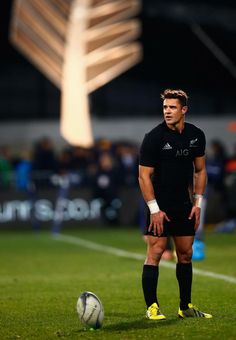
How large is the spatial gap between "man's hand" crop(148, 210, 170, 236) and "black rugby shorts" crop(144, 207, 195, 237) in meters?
0.08

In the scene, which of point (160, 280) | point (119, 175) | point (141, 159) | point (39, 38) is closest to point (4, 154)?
point (119, 175)

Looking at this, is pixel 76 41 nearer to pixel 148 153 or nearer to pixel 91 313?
pixel 148 153

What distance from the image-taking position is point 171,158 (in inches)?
401

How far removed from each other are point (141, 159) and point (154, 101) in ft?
89.2

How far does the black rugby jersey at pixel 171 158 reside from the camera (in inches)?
399

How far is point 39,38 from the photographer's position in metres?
33.7

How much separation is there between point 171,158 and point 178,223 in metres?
0.59

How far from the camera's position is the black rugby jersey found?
33.2ft

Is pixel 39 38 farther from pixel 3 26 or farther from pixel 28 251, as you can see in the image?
pixel 28 251

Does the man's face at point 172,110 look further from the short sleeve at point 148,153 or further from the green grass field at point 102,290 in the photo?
the green grass field at point 102,290

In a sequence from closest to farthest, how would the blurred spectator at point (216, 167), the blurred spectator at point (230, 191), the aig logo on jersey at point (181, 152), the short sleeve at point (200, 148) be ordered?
the aig logo on jersey at point (181, 152) < the short sleeve at point (200, 148) < the blurred spectator at point (216, 167) < the blurred spectator at point (230, 191)

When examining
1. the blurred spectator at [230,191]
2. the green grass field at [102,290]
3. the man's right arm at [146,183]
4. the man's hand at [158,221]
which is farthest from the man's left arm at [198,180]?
the blurred spectator at [230,191]

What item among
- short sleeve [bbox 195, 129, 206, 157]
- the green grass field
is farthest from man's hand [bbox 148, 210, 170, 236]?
the green grass field

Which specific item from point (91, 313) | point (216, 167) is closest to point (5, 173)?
point (216, 167)
